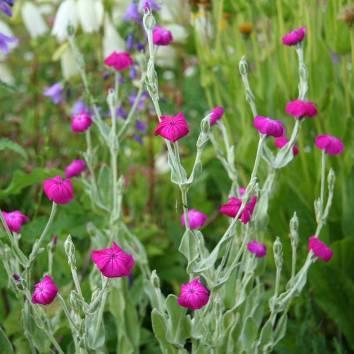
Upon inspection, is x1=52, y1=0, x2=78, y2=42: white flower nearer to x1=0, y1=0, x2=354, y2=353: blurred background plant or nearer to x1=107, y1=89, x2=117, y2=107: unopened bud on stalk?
x1=0, y1=0, x2=354, y2=353: blurred background plant

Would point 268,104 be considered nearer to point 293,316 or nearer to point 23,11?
point 293,316

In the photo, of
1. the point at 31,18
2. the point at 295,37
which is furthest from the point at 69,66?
the point at 295,37

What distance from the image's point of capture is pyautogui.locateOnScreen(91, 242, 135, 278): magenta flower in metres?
0.81

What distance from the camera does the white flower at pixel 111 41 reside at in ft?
5.29

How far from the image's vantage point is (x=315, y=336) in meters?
1.22

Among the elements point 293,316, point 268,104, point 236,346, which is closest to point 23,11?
point 268,104

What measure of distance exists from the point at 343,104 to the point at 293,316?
0.43 meters

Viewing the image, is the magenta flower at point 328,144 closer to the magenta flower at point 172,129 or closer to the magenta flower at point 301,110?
the magenta flower at point 301,110

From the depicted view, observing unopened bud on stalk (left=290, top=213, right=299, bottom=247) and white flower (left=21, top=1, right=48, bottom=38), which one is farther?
white flower (left=21, top=1, right=48, bottom=38)

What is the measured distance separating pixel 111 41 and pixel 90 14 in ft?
0.30

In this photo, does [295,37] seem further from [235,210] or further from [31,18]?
[31,18]

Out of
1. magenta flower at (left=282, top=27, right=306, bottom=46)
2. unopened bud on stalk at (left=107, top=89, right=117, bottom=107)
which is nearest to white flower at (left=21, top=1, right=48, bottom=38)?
Result: unopened bud on stalk at (left=107, top=89, right=117, bottom=107)

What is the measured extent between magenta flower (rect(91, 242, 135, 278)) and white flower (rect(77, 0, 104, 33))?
32.5 inches

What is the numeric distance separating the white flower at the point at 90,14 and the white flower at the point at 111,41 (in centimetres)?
4
